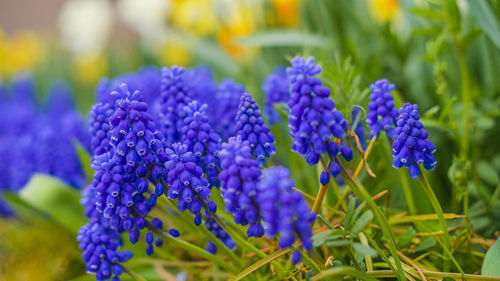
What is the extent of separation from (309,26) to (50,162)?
1.10 metres

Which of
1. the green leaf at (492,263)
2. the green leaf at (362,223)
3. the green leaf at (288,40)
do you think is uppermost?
the green leaf at (288,40)

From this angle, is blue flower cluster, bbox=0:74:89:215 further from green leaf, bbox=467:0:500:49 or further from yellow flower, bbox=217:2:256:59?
green leaf, bbox=467:0:500:49

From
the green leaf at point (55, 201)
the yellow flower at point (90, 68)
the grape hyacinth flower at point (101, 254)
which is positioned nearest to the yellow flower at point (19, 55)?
the yellow flower at point (90, 68)

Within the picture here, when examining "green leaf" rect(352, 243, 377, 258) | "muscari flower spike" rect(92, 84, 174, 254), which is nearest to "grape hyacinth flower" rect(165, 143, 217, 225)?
"muscari flower spike" rect(92, 84, 174, 254)

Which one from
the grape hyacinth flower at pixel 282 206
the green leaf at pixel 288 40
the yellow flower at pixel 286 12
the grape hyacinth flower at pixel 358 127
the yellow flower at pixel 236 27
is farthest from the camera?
the yellow flower at pixel 236 27

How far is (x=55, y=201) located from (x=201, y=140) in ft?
2.25

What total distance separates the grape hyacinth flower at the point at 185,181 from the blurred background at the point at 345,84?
343 millimetres

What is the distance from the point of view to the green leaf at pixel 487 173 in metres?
1.03

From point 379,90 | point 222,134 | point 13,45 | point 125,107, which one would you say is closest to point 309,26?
point 222,134

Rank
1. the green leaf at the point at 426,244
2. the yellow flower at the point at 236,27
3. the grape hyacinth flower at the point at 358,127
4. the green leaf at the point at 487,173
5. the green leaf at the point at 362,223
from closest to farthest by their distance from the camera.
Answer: the green leaf at the point at 362,223
the green leaf at the point at 426,244
the grape hyacinth flower at the point at 358,127
the green leaf at the point at 487,173
the yellow flower at the point at 236,27

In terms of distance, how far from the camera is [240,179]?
0.63 meters

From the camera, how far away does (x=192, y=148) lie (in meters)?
0.77

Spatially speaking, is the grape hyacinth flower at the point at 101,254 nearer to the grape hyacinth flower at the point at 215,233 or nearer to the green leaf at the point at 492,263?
the grape hyacinth flower at the point at 215,233

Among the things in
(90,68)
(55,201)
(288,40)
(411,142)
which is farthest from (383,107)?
(90,68)
